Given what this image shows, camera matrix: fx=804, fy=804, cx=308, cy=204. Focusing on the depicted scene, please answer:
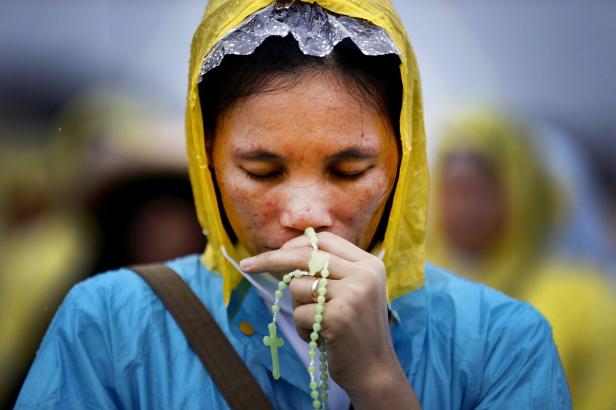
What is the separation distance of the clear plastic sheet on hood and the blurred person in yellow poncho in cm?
245

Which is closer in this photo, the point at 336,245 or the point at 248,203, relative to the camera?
the point at 336,245

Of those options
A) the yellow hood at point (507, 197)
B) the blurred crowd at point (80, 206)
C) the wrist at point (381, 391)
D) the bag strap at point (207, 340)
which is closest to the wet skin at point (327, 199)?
the wrist at point (381, 391)

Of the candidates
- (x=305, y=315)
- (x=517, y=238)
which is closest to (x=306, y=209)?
(x=305, y=315)

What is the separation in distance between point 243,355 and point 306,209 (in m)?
0.46

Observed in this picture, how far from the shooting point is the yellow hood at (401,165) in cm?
210

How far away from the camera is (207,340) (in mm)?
2105

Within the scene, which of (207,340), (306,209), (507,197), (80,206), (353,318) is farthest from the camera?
(80,206)

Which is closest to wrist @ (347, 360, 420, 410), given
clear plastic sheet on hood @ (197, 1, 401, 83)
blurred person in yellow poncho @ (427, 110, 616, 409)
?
clear plastic sheet on hood @ (197, 1, 401, 83)

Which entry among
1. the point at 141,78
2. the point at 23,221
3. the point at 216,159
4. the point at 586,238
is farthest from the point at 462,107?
the point at 216,159

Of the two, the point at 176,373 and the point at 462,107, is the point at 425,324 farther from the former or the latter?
the point at 462,107

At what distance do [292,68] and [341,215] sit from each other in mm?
378

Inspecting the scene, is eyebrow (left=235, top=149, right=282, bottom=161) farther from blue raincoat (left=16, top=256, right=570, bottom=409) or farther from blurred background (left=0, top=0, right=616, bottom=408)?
blurred background (left=0, top=0, right=616, bottom=408)

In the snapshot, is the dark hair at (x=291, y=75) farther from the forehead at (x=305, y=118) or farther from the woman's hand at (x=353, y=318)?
the woman's hand at (x=353, y=318)

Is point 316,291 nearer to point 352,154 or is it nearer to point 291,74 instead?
point 352,154
